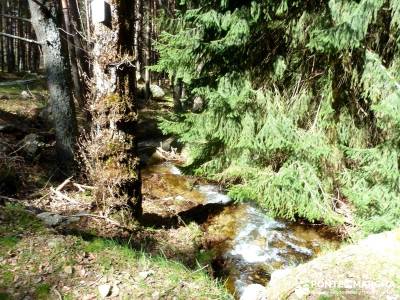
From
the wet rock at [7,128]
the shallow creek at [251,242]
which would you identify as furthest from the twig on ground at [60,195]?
the wet rock at [7,128]

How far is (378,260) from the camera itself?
357cm

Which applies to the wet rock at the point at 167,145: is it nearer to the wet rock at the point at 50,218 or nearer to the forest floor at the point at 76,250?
the forest floor at the point at 76,250

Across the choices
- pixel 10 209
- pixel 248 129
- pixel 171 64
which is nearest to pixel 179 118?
pixel 171 64

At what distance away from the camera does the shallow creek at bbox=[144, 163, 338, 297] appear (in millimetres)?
6574

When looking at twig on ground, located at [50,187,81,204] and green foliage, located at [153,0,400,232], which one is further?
twig on ground, located at [50,187,81,204]

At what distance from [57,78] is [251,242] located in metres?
5.57

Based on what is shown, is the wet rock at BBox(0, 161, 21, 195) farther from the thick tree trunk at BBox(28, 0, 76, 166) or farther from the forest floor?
the thick tree trunk at BBox(28, 0, 76, 166)

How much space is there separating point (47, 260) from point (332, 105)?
549cm

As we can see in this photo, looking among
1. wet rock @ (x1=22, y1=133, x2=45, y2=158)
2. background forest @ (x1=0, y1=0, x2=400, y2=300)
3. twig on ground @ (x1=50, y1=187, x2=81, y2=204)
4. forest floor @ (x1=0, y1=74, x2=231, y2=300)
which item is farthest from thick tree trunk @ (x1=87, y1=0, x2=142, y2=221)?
wet rock @ (x1=22, y1=133, x2=45, y2=158)

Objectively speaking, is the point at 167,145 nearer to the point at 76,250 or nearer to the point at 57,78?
the point at 57,78

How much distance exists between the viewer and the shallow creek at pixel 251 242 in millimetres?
6574

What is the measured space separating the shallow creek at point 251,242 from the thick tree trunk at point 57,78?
281cm

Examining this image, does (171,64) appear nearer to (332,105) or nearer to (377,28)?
(332,105)

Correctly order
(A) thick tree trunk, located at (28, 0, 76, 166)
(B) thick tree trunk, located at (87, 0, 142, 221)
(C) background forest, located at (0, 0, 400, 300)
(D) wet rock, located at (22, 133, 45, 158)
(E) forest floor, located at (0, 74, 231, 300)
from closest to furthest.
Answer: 1. (E) forest floor, located at (0, 74, 231, 300)
2. (C) background forest, located at (0, 0, 400, 300)
3. (B) thick tree trunk, located at (87, 0, 142, 221)
4. (A) thick tree trunk, located at (28, 0, 76, 166)
5. (D) wet rock, located at (22, 133, 45, 158)
